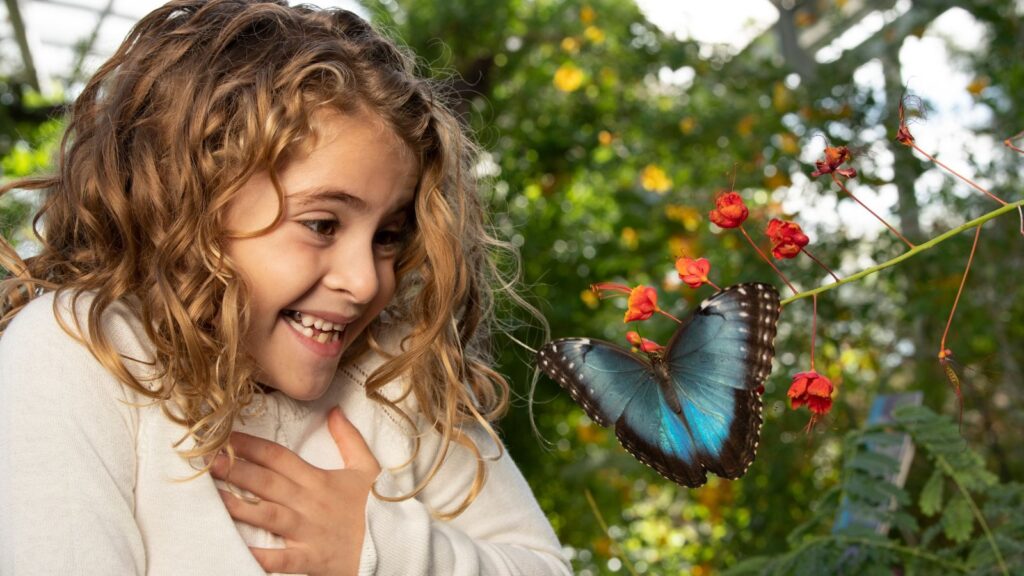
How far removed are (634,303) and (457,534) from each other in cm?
61

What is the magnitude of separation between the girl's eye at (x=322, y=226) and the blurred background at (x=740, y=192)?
2.64 ft

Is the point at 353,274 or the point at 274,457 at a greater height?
the point at 353,274

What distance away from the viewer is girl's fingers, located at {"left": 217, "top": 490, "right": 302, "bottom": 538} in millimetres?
1346

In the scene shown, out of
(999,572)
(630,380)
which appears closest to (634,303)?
(630,380)

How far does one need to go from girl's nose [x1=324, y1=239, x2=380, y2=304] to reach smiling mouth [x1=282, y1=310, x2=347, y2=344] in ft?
0.18

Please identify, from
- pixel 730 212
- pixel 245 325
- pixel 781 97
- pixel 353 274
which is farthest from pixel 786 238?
pixel 781 97

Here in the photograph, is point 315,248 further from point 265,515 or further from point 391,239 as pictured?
point 265,515

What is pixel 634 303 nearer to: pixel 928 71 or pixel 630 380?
pixel 630 380

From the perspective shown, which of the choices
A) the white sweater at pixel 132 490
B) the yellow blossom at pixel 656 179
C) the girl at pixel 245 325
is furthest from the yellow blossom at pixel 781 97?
the white sweater at pixel 132 490

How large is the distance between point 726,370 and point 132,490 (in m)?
0.73

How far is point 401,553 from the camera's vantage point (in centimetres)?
141

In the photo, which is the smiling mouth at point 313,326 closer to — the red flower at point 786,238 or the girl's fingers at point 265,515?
the girl's fingers at point 265,515

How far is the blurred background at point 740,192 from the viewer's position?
291 centimetres

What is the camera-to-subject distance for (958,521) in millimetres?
1644
